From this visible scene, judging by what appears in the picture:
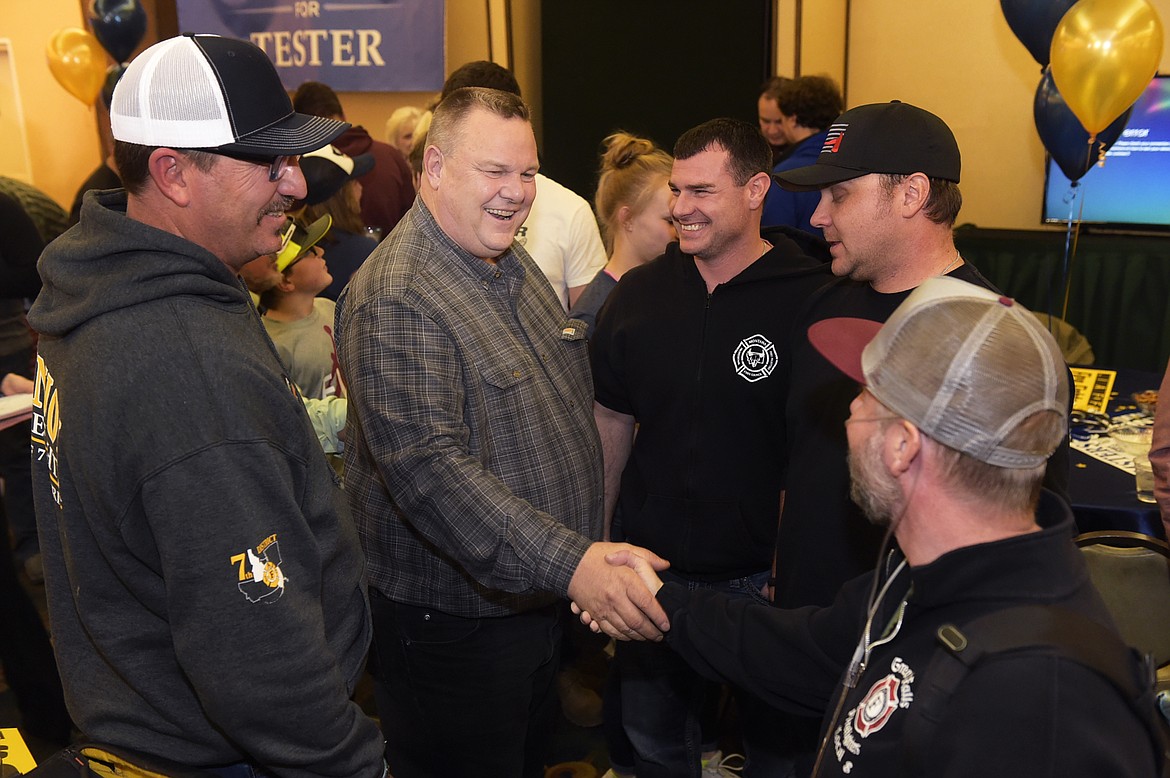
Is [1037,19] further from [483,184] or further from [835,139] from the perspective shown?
[483,184]

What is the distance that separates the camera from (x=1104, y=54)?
368 cm

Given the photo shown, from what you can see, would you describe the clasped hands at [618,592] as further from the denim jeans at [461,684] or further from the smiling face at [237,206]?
the smiling face at [237,206]

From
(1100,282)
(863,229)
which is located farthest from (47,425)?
(1100,282)

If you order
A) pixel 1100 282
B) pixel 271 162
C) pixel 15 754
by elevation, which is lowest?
pixel 1100 282

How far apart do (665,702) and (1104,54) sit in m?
2.94

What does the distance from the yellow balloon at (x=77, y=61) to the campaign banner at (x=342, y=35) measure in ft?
2.48

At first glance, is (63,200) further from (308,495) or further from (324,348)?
(308,495)

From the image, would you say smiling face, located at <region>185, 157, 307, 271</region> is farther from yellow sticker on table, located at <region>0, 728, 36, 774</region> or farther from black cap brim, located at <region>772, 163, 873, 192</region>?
black cap brim, located at <region>772, 163, 873, 192</region>

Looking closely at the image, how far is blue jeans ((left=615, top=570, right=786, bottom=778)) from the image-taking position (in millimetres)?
2588

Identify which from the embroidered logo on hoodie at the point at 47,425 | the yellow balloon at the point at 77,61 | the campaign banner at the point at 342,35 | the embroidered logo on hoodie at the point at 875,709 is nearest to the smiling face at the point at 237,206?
the embroidered logo on hoodie at the point at 47,425

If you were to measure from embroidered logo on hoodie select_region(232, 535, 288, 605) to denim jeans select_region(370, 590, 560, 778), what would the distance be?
2.61 ft

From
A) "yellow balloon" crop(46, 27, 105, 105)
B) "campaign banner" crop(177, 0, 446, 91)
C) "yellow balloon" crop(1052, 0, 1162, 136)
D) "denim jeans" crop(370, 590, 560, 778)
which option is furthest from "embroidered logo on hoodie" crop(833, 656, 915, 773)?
"yellow balloon" crop(46, 27, 105, 105)

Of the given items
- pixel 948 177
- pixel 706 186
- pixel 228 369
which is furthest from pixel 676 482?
pixel 228 369

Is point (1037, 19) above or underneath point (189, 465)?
above
